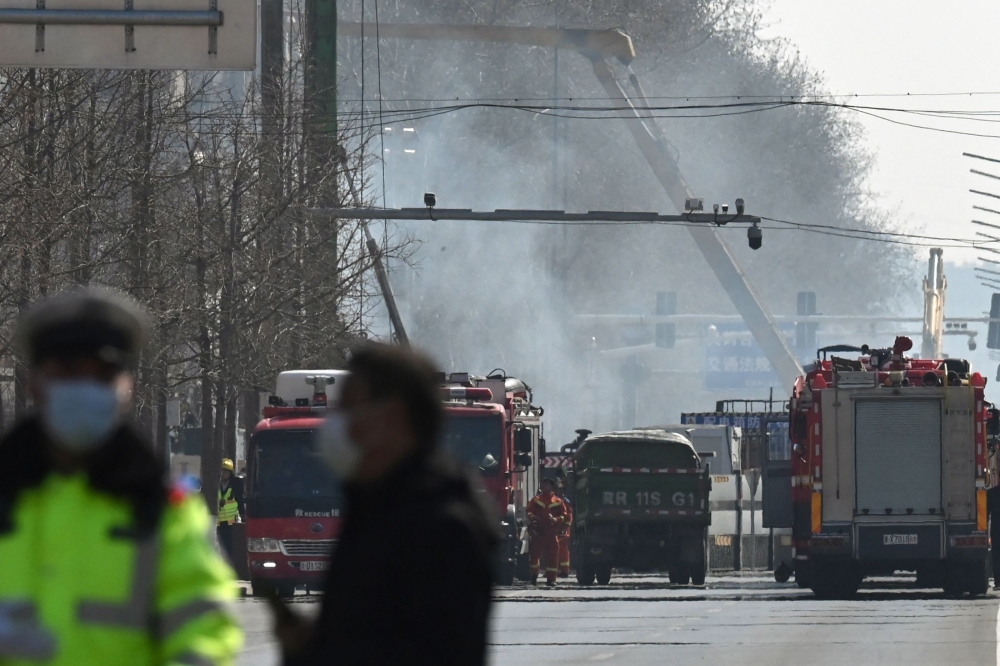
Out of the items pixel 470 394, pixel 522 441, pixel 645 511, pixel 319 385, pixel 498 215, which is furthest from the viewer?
pixel 498 215

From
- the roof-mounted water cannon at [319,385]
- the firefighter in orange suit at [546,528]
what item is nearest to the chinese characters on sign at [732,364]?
the firefighter in orange suit at [546,528]

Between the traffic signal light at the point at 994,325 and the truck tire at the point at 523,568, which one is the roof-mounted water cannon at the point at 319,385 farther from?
the traffic signal light at the point at 994,325

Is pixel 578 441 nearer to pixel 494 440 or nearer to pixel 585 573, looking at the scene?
pixel 585 573

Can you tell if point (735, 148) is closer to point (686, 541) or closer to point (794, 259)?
point (794, 259)

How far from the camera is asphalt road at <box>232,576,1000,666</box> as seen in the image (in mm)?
15484

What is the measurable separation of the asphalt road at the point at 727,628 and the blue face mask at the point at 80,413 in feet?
36.7

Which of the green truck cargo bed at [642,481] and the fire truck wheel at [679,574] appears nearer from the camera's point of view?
the fire truck wheel at [679,574]

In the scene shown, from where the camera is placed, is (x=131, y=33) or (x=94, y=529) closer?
(x=94, y=529)

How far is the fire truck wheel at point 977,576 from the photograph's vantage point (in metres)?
24.5

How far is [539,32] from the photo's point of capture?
64.2 meters

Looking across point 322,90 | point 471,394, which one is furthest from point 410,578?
point 322,90

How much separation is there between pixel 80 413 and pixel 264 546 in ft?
69.9

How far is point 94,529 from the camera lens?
11.3 ft

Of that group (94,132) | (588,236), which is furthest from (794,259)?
(94,132)
